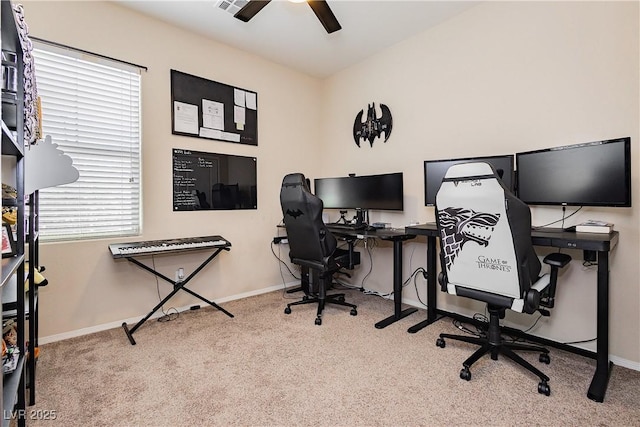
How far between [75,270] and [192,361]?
1.28m

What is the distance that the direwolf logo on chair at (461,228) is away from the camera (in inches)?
71.7

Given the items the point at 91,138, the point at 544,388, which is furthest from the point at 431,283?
the point at 91,138

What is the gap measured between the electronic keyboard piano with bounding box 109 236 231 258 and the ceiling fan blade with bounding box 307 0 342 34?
6.82 feet

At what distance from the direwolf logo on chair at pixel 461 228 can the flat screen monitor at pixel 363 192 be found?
108 cm

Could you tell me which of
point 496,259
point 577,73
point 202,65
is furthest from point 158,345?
point 577,73

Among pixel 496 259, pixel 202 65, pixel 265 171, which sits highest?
pixel 202 65

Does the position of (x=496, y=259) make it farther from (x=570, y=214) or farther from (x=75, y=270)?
(x=75, y=270)

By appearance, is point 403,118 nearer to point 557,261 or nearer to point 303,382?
point 557,261

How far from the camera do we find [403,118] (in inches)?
131

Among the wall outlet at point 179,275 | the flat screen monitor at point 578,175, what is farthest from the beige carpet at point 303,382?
the flat screen monitor at point 578,175

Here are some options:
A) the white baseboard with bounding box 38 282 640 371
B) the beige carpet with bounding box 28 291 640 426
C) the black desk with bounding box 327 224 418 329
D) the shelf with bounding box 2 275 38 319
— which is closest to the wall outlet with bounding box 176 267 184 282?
the white baseboard with bounding box 38 282 640 371

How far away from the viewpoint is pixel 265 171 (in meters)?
3.73

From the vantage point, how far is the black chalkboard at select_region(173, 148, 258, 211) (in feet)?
10.1

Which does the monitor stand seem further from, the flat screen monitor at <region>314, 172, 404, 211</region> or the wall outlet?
the wall outlet
